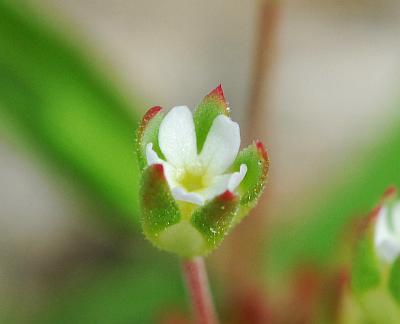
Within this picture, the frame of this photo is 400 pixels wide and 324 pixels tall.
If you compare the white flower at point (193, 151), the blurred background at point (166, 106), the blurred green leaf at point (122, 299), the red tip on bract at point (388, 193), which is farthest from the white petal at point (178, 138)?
the blurred green leaf at point (122, 299)

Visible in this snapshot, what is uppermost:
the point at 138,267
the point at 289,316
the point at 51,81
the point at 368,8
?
the point at 368,8

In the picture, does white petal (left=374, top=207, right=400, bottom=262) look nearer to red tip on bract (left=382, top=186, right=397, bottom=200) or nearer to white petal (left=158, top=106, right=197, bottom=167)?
red tip on bract (left=382, top=186, right=397, bottom=200)

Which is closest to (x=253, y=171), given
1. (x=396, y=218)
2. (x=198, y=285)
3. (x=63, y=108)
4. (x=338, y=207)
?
(x=198, y=285)

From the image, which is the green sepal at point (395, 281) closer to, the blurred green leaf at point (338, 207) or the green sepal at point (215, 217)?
the green sepal at point (215, 217)

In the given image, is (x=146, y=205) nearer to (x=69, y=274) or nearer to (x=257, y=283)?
(x=257, y=283)

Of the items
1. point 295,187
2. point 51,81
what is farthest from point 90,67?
point 295,187

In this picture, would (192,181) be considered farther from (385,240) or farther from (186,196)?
(385,240)
